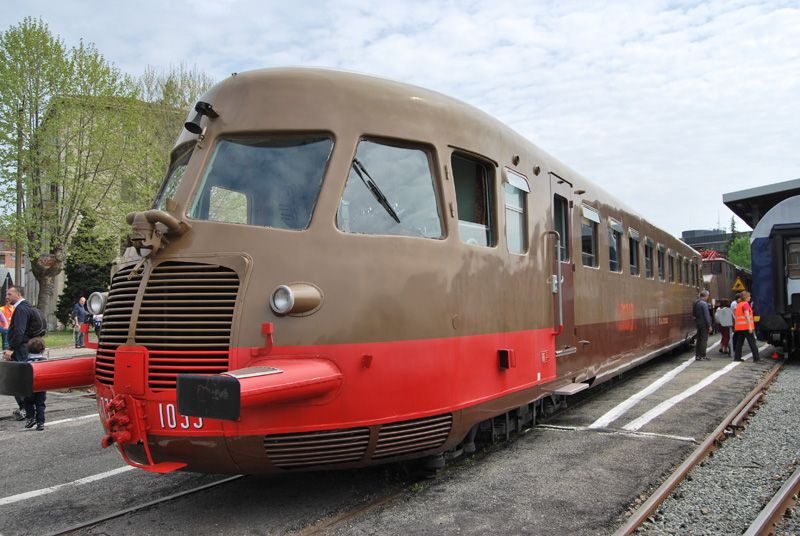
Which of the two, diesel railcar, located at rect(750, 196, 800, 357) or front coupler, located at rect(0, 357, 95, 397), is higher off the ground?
diesel railcar, located at rect(750, 196, 800, 357)

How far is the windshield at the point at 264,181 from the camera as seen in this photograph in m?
4.34

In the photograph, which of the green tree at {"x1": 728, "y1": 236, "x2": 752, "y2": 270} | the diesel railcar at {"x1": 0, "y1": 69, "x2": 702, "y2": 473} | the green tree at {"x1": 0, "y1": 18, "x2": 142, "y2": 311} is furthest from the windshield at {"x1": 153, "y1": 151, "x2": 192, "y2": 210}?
the green tree at {"x1": 728, "y1": 236, "x2": 752, "y2": 270}

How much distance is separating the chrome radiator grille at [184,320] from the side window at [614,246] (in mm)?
6363

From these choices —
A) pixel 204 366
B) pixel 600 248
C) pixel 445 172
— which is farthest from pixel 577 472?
pixel 600 248

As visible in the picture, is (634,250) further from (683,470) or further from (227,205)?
(227,205)

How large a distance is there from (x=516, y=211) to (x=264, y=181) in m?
2.52

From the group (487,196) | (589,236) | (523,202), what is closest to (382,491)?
(487,196)

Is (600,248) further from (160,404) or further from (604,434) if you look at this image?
(160,404)

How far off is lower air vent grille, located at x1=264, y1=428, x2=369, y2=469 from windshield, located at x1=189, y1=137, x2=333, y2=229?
1.42m

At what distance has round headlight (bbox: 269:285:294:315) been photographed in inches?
152

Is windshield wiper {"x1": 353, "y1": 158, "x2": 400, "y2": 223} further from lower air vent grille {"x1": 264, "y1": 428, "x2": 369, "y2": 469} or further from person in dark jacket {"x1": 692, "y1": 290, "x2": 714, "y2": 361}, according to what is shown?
person in dark jacket {"x1": 692, "y1": 290, "x2": 714, "y2": 361}

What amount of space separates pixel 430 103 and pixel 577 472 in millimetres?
3349

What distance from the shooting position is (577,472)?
5.32m

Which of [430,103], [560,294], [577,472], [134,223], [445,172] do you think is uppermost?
[430,103]
